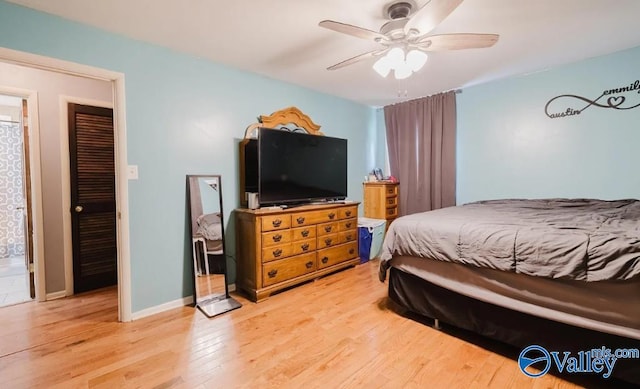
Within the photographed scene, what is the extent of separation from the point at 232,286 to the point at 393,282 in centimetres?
166

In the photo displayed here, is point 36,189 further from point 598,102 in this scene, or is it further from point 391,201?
point 598,102

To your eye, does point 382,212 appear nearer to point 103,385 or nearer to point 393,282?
point 393,282

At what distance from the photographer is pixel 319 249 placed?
3223 millimetres

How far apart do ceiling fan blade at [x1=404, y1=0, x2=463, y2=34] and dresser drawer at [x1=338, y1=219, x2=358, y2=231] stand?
7.28 ft

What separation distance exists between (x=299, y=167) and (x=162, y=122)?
1.39 metres

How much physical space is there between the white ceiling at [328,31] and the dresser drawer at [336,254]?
203 centimetres

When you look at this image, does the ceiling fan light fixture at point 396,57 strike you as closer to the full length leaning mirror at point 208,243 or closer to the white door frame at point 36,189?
the full length leaning mirror at point 208,243

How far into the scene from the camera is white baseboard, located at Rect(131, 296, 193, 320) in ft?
7.80

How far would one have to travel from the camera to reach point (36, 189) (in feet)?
8.78

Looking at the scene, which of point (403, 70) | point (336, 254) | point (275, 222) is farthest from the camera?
point (336, 254)

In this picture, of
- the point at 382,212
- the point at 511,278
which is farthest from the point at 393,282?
the point at 382,212

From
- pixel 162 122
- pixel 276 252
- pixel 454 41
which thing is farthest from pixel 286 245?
pixel 454 41

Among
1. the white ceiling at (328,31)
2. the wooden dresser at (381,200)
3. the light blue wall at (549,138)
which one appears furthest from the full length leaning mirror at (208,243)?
the light blue wall at (549,138)

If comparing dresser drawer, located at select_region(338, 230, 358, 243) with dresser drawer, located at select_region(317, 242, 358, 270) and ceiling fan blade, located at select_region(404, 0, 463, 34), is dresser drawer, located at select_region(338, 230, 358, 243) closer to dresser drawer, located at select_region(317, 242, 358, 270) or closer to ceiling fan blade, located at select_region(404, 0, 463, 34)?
dresser drawer, located at select_region(317, 242, 358, 270)
